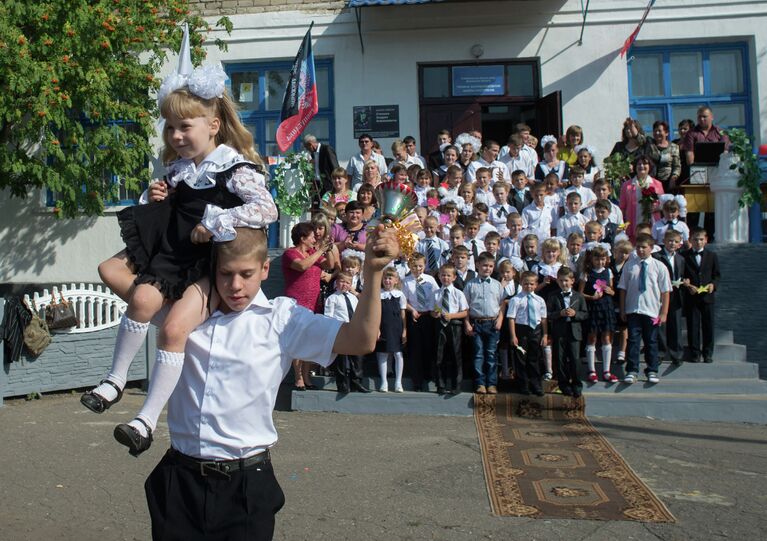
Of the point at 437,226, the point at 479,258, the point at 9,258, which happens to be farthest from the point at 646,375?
the point at 9,258

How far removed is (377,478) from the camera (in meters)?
6.79

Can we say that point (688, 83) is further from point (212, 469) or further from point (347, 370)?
point (212, 469)

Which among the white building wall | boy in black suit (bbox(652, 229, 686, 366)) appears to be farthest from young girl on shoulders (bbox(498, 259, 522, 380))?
the white building wall

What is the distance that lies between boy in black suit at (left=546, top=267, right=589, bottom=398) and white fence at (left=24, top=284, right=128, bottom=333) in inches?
216

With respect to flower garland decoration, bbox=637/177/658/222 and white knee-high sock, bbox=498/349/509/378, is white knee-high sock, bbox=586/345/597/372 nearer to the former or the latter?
white knee-high sock, bbox=498/349/509/378

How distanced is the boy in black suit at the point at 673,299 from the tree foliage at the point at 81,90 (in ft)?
25.1

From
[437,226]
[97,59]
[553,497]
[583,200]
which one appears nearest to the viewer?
[553,497]

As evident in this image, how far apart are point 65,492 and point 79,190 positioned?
7910mm

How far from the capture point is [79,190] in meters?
13.3

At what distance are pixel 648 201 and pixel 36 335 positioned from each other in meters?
7.89

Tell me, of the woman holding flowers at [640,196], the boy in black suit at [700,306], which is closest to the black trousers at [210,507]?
the boy in black suit at [700,306]

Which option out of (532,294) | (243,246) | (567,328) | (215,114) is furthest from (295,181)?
(243,246)

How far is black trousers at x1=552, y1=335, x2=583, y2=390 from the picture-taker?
942 centimetres

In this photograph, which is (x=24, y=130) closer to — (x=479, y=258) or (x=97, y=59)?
(x=97, y=59)
